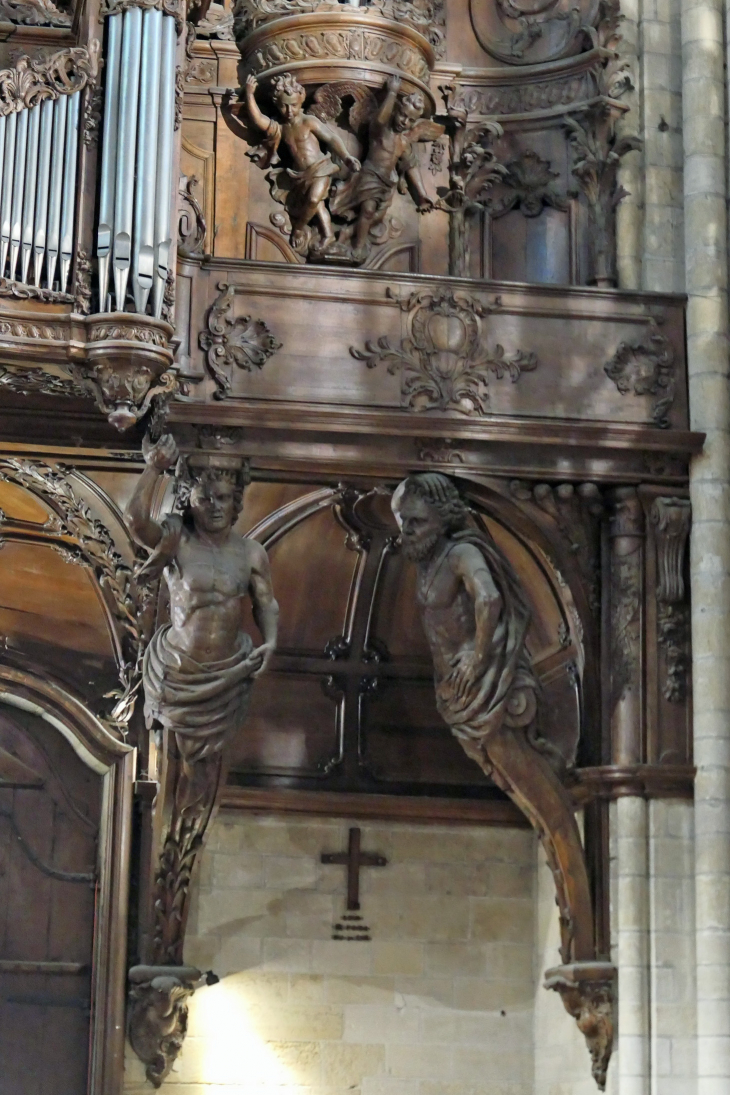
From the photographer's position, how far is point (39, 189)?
10102 millimetres

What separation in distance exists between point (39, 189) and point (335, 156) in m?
2.19

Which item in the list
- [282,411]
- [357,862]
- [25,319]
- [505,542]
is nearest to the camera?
[25,319]

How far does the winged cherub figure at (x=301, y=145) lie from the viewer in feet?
37.8

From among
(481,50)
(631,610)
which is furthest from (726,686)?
(481,50)

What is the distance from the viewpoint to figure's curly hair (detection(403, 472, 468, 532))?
35.2ft

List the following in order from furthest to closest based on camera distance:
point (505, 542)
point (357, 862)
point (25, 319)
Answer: point (357, 862) < point (505, 542) < point (25, 319)

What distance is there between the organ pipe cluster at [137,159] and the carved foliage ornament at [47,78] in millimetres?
106

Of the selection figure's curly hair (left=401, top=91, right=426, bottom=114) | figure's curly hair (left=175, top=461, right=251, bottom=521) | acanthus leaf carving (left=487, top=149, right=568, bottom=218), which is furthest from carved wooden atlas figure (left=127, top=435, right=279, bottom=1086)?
acanthus leaf carving (left=487, top=149, right=568, bottom=218)

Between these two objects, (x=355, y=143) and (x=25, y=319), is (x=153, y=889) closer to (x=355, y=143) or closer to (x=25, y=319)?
(x=25, y=319)

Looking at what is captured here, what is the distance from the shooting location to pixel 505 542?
1146 centimetres

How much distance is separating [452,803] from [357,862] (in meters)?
0.64

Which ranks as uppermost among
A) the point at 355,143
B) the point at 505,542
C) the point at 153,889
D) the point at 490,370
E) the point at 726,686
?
the point at 355,143

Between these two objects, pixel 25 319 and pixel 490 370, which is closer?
pixel 25 319

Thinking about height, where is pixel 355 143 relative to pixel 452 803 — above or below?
above
